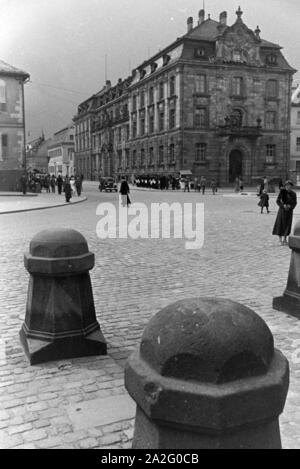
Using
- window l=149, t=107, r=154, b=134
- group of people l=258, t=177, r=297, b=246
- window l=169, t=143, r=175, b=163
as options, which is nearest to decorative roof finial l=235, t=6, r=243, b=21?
window l=149, t=107, r=154, b=134

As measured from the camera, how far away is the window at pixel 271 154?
5454cm

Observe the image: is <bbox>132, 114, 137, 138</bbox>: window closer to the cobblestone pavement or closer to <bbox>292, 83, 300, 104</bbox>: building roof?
<bbox>292, 83, 300, 104</bbox>: building roof

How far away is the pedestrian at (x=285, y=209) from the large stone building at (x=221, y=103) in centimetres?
3979

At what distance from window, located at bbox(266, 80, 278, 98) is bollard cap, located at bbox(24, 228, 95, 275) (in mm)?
53562

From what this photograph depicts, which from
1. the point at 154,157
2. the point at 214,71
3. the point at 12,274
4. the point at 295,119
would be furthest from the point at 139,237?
the point at 295,119

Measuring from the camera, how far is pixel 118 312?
587 cm

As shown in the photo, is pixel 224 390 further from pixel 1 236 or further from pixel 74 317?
pixel 1 236

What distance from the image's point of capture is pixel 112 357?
4.50 metres

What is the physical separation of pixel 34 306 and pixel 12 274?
12.2ft

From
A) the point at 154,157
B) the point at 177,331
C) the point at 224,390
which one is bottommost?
the point at 224,390

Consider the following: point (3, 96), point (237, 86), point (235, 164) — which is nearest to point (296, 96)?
point (237, 86)

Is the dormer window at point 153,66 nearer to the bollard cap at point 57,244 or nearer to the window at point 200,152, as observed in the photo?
the window at point 200,152

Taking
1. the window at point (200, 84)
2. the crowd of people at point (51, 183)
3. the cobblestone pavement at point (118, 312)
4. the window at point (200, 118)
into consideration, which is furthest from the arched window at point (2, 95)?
the cobblestone pavement at point (118, 312)

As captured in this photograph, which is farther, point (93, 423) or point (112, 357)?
Answer: point (112, 357)
